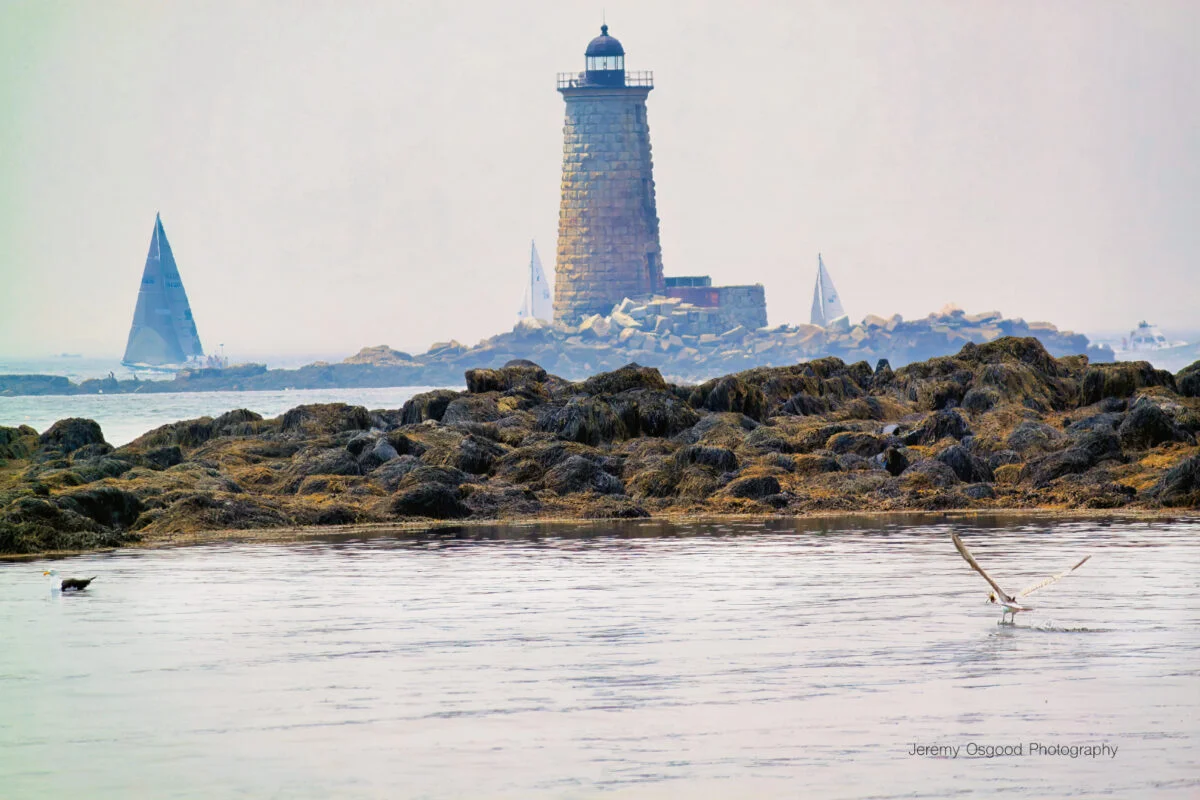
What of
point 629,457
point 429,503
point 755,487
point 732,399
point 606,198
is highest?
point 606,198

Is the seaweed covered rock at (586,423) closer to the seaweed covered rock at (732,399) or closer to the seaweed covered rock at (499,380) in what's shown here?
the seaweed covered rock at (732,399)

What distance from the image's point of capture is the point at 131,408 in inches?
4345

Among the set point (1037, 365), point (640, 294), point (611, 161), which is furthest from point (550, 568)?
point (640, 294)

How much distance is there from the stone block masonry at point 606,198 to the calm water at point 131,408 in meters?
21.4

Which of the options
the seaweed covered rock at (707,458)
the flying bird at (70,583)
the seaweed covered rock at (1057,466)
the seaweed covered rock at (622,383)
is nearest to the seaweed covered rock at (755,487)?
the seaweed covered rock at (707,458)

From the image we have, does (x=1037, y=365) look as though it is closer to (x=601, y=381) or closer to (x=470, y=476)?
(x=601, y=381)

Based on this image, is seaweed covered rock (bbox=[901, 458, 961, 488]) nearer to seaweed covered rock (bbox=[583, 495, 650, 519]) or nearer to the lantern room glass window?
seaweed covered rock (bbox=[583, 495, 650, 519])

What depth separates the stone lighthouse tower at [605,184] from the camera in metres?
136

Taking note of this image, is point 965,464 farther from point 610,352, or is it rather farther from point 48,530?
point 610,352

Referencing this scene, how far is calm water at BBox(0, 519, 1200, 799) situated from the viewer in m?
10.6

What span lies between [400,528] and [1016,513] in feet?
28.8

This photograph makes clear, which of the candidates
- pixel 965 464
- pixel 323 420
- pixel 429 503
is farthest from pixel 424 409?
pixel 965 464

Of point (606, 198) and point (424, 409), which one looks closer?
point (424, 409)

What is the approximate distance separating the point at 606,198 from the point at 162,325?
166 ft
